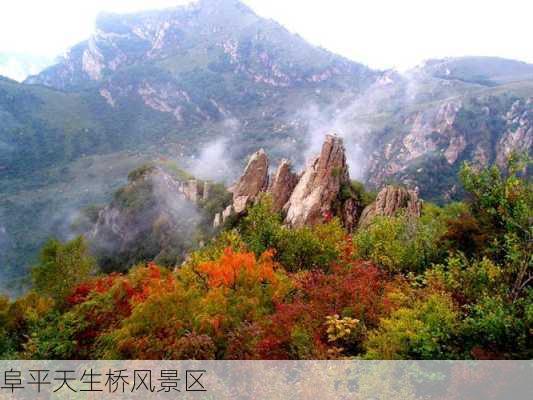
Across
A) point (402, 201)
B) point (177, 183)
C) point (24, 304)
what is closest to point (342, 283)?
point (24, 304)

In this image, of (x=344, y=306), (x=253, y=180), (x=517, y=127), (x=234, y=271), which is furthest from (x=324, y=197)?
(x=517, y=127)

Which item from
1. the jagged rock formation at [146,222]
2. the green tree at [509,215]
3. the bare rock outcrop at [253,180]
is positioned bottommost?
the jagged rock formation at [146,222]

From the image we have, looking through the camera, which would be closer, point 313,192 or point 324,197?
point 324,197

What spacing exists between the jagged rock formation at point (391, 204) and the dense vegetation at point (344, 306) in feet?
67.8

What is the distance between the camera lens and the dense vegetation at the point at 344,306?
15.7 m

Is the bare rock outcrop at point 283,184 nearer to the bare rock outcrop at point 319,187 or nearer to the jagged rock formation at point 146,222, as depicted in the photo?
the bare rock outcrop at point 319,187

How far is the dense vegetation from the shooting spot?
15695 millimetres

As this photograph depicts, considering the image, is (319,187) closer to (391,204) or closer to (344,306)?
(391,204)

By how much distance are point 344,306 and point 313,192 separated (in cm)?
3875

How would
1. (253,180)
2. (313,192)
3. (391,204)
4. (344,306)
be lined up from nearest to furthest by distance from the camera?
(344,306) < (391,204) < (313,192) < (253,180)

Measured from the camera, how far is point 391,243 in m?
34.5

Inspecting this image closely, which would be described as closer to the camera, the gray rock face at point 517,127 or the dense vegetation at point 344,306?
the dense vegetation at point 344,306

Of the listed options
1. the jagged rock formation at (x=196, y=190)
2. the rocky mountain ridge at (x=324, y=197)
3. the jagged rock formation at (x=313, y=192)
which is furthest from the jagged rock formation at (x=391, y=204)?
the jagged rock formation at (x=196, y=190)

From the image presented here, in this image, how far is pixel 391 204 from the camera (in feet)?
186
